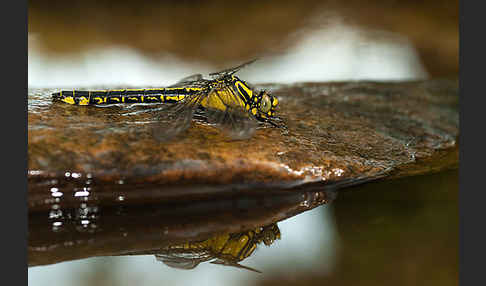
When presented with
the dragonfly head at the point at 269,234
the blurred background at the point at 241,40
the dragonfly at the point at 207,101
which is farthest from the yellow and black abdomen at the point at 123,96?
the blurred background at the point at 241,40

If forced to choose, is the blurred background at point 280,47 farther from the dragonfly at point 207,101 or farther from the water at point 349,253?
the dragonfly at point 207,101

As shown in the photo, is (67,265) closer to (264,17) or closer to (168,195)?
(168,195)

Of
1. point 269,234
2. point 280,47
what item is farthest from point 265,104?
point 280,47

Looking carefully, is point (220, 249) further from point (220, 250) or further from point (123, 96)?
point (123, 96)

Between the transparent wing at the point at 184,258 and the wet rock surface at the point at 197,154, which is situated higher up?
the wet rock surface at the point at 197,154

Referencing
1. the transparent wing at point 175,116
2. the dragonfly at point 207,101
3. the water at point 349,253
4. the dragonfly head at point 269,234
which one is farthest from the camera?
the dragonfly at point 207,101

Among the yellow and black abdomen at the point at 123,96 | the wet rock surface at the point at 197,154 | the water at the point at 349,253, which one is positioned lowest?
the water at the point at 349,253
